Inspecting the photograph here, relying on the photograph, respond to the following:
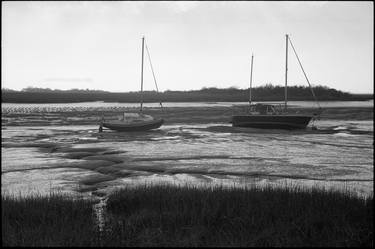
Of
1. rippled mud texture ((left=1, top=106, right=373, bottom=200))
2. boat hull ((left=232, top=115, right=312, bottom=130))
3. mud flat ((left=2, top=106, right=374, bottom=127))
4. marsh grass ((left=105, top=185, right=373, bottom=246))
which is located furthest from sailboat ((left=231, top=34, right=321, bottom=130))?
marsh grass ((left=105, top=185, right=373, bottom=246))

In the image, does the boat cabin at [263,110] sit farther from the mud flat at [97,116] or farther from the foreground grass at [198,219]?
the foreground grass at [198,219]

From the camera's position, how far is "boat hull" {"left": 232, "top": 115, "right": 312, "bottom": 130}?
44500 millimetres

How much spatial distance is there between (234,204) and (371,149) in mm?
18589

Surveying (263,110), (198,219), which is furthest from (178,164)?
(263,110)

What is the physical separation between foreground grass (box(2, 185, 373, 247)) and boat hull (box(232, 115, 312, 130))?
33.3 metres

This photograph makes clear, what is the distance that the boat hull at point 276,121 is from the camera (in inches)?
1752

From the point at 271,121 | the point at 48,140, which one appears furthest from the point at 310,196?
the point at 271,121

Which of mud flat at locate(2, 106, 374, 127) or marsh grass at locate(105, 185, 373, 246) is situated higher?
mud flat at locate(2, 106, 374, 127)

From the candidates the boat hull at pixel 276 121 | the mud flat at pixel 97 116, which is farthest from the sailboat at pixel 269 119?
the mud flat at pixel 97 116

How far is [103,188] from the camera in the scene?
14.3 m

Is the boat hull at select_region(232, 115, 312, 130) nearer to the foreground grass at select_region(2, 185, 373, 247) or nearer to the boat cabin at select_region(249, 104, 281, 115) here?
the boat cabin at select_region(249, 104, 281, 115)

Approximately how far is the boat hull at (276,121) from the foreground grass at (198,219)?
33.3 meters

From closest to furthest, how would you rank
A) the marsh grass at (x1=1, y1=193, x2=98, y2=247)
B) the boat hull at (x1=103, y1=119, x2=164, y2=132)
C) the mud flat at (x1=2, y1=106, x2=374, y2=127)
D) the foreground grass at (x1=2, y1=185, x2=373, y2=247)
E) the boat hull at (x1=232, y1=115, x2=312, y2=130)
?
the marsh grass at (x1=1, y1=193, x2=98, y2=247) → the foreground grass at (x1=2, y1=185, x2=373, y2=247) → the boat hull at (x1=103, y1=119, x2=164, y2=132) → the boat hull at (x1=232, y1=115, x2=312, y2=130) → the mud flat at (x1=2, y1=106, x2=374, y2=127)

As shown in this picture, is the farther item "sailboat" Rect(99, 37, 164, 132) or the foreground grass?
"sailboat" Rect(99, 37, 164, 132)
